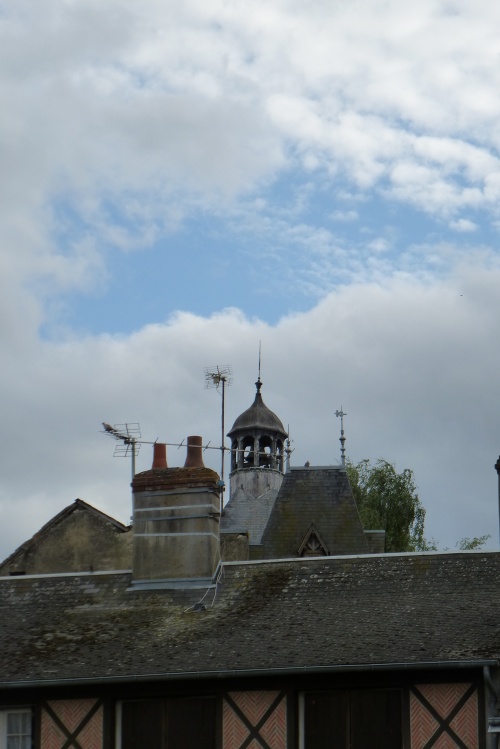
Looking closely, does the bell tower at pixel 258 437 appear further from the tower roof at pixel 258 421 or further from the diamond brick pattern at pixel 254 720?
the diamond brick pattern at pixel 254 720

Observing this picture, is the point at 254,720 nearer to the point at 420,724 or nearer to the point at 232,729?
the point at 232,729

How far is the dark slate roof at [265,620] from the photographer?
15.7 metres

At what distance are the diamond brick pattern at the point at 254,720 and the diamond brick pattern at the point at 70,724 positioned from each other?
1.50m

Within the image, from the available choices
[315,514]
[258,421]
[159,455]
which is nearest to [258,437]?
[258,421]

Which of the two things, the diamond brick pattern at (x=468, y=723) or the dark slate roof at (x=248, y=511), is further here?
the dark slate roof at (x=248, y=511)

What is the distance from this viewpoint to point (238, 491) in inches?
1756

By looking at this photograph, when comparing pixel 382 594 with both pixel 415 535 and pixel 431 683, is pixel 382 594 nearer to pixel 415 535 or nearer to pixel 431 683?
pixel 431 683

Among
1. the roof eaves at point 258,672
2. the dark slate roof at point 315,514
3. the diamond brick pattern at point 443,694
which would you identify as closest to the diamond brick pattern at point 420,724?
the diamond brick pattern at point 443,694

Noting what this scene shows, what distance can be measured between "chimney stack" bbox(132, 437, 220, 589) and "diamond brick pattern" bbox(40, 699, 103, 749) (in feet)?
8.93

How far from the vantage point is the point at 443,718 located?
50.6 ft

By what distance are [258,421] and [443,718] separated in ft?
102

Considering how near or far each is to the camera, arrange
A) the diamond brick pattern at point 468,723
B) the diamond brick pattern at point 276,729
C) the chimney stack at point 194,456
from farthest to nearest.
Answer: the chimney stack at point 194,456
the diamond brick pattern at point 276,729
the diamond brick pattern at point 468,723

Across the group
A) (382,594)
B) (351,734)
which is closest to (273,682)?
(351,734)

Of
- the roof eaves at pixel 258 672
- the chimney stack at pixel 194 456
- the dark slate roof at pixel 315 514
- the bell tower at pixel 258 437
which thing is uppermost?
the bell tower at pixel 258 437
